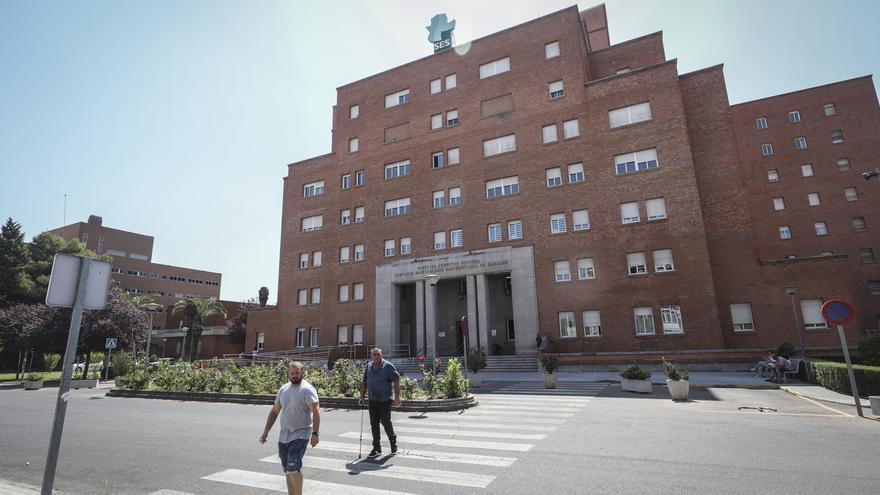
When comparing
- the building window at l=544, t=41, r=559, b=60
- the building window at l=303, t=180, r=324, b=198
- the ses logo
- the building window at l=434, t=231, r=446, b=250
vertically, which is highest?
the ses logo

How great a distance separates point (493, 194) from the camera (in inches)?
1213

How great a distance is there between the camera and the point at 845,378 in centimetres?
1312

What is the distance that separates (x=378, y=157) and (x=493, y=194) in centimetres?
1118

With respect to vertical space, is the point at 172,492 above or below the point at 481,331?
below

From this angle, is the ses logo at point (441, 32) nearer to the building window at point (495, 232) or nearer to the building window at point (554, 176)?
the building window at point (554, 176)

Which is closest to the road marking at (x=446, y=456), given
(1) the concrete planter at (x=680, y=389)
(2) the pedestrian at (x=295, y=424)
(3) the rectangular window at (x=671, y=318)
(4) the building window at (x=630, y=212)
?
(2) the pedestrian at (x=295, y=424)

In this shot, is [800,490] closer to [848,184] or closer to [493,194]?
[493,194]

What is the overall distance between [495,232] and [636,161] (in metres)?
9.98

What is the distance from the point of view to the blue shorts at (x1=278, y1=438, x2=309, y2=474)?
4871mm

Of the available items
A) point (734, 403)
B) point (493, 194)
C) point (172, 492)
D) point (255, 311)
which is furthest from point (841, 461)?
point (255, 311)

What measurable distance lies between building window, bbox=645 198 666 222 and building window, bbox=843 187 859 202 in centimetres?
2297

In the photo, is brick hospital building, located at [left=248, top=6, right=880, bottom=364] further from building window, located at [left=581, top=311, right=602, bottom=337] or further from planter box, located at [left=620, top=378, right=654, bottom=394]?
planter box, located at [left=620, top=378, right=654, bottom=394]

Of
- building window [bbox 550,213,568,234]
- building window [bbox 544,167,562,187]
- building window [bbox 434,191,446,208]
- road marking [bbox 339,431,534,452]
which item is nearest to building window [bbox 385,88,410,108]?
building window [bbox 434,191,446,208]

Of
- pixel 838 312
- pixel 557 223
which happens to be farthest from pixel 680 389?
pixel 557 223
